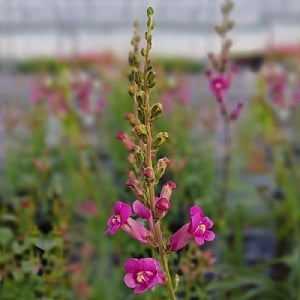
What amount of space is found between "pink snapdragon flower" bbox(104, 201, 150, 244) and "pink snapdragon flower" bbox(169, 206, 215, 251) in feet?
0.18

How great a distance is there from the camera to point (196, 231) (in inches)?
47.4

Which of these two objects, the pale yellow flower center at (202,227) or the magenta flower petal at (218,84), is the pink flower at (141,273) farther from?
the magenta flower petal at (218,84)

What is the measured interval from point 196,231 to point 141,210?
0.34ft

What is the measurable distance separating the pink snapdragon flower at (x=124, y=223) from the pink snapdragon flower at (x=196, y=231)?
0.05 meters

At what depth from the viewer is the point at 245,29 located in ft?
50.0

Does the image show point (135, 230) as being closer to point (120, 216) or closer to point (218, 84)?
point (120, 216)

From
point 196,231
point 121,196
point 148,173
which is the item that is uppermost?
point 148,173

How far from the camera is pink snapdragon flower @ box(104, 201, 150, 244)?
1178 mm

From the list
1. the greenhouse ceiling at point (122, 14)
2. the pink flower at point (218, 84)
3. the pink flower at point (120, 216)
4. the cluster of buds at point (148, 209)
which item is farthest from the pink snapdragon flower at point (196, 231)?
the greenhouse ceiling at point (122, 14)

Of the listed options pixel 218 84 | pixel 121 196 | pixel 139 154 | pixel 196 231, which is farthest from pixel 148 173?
pixel 121 196

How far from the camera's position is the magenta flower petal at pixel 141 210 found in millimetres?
1177

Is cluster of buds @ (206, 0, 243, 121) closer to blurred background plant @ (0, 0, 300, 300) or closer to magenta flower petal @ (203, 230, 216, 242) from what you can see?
blurred background plant @ (0, 0, 300, 300)

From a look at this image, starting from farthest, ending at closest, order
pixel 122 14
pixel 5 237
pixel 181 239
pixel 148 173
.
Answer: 1. pixel 122 14
2. pixel 5 237
3. pixel 181 239
4. pixel 148 173

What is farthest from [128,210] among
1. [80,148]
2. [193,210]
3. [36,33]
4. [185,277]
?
[36,33]
